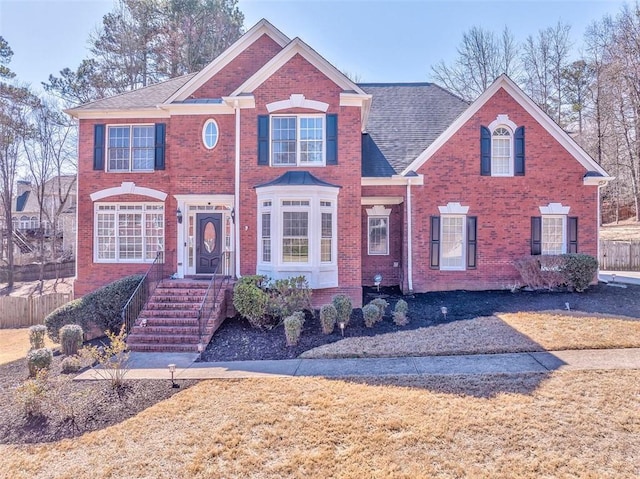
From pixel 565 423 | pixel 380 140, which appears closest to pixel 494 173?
pixel 380 140

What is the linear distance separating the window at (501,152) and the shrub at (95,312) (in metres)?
12.6

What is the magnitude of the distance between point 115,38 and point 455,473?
28.8m

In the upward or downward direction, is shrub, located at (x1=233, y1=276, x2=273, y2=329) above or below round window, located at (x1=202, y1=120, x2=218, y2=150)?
below

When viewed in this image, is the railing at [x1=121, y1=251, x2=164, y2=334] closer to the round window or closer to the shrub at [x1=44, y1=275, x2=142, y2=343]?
the shrub at [x1=44, y1=275, x2=142, y2=343]

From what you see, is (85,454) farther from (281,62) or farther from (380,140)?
(380,140)

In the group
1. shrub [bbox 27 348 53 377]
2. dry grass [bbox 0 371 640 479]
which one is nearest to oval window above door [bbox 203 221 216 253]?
shrub [bbox 27 348 53 377]

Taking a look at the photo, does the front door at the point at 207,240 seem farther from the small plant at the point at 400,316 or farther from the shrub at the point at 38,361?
the small plant at the point at 400,316

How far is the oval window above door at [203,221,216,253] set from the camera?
12.6 metres

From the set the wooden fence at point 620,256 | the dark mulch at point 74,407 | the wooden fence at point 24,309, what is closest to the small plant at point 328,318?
the dark mulch at point 74,407

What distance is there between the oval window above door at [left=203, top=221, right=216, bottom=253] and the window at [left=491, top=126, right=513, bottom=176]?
9.97m

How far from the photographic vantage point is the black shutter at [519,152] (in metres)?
13.2

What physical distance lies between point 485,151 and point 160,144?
11.4 metres

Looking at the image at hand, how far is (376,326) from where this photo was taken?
973cm

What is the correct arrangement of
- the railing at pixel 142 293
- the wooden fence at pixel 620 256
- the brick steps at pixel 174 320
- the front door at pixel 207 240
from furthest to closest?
the wooden fence at pixel 620 256 < the front door at pixel 207 240 < the railing at pixel 142 293 < the brick steps at pixel 174 320
